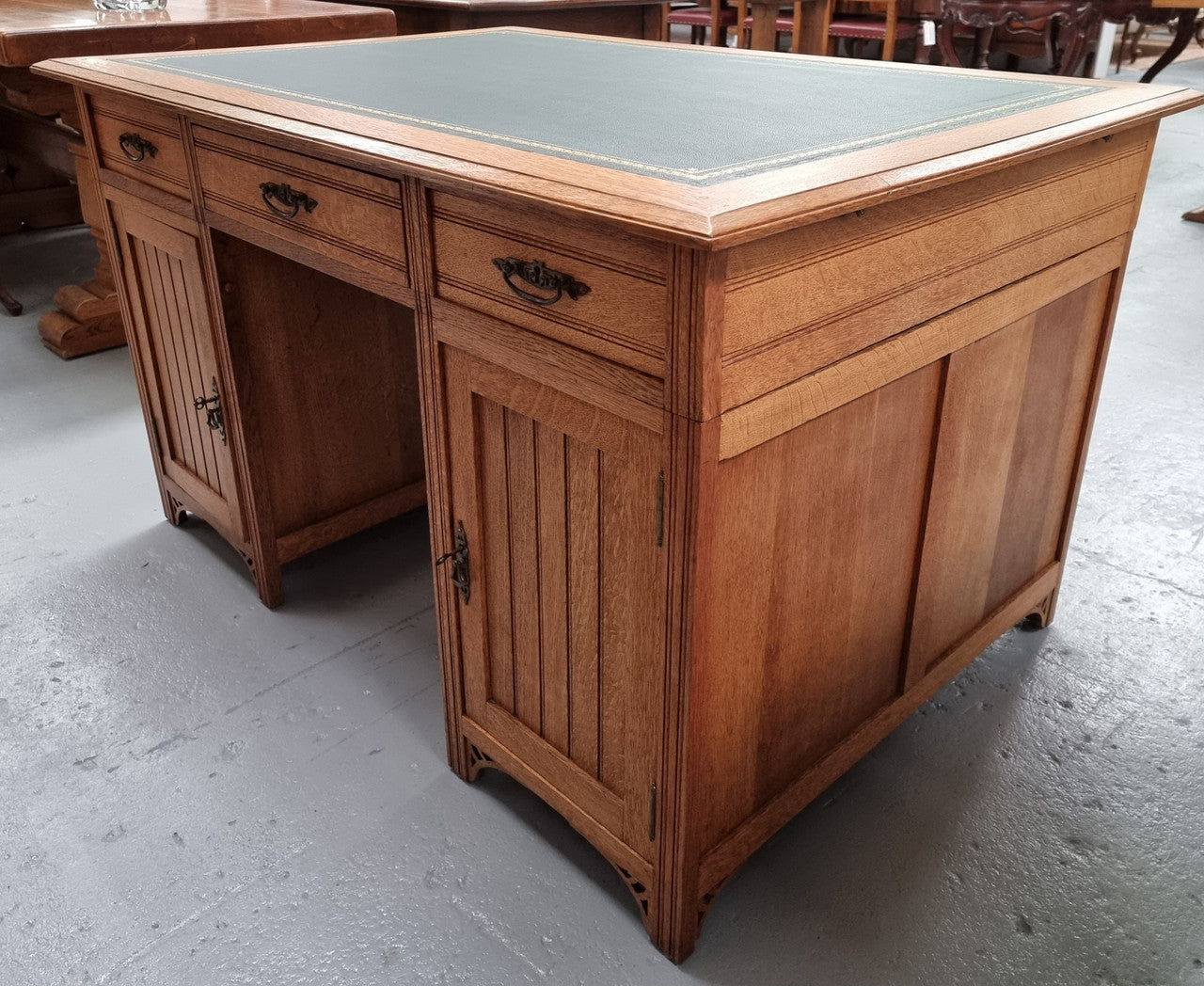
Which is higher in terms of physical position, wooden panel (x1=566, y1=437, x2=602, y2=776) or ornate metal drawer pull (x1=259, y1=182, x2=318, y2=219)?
ornate metal drawer pull (x1=259, y1=182, x2=318, y2=219)

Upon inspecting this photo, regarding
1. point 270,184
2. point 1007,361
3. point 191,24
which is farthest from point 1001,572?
point 191,24

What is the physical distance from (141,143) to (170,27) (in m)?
0.90

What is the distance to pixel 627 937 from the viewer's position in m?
1.45

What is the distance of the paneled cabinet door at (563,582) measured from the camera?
4.04 feet

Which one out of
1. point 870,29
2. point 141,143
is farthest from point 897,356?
point 870,29

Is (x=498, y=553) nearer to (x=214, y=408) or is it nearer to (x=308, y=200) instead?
(x=308, y=200)

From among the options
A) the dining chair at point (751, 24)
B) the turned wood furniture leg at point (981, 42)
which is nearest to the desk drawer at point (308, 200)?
the dining chair at point (751, 24)

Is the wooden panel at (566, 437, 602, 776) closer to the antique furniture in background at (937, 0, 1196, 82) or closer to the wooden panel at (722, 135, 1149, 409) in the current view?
the wooden panel at (722, 135, 1149, 409)

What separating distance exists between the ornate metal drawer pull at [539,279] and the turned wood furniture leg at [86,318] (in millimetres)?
2615

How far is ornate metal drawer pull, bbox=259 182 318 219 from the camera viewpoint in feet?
5.04

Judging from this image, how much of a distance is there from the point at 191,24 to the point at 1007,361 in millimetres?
2189

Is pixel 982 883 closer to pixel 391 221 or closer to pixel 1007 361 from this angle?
pixel 1007 361

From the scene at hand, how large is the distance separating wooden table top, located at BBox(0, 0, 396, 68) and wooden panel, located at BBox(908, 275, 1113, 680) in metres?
2.16

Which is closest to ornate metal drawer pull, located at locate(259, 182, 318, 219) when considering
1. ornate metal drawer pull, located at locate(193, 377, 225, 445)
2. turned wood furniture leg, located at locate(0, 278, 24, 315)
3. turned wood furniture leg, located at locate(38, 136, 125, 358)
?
ornate metal drawer pull, located at locate(193, 377, 225, 445)
